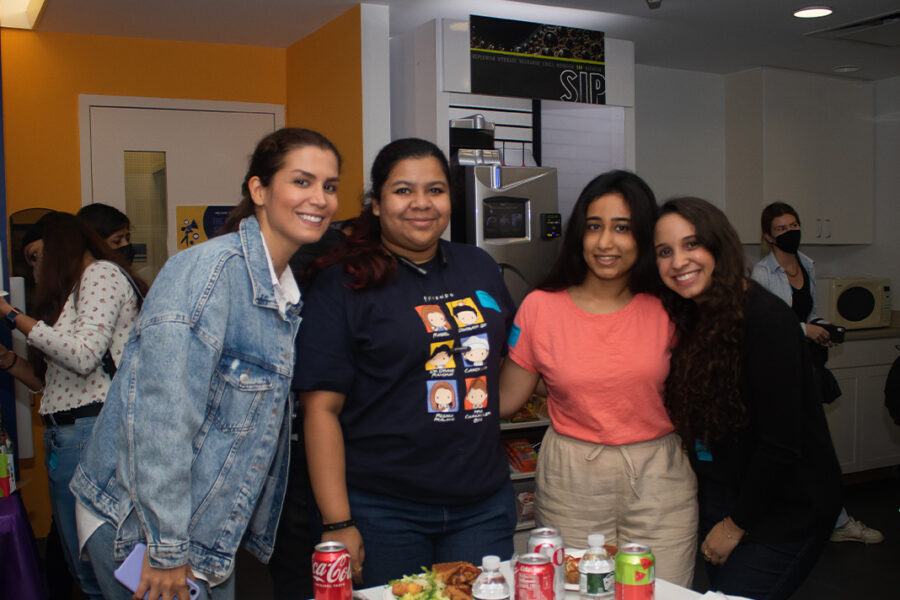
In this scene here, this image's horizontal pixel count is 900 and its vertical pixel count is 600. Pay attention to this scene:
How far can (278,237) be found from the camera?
1690 millimetres

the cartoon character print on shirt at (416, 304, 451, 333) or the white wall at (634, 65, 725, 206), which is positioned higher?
the white wall at (634, 65, 725, 206)

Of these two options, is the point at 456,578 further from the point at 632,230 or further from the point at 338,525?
the point at 632,230

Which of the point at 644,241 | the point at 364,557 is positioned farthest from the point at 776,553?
the point at 364,557

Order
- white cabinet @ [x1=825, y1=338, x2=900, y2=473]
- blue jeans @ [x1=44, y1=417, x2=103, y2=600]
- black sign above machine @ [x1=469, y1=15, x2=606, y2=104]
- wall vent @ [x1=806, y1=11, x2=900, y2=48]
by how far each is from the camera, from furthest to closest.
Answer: white cabinet @ [x1=825, y1=338, x2=900, y2=473], wall vent @ [x1=806, y1=11, x2=900, y2=48], black sign above machine @ [x1=469, y1=15, x2=606, y2=104], blue jeans @ [x1=44, y1=417, x2=103, y2=600]

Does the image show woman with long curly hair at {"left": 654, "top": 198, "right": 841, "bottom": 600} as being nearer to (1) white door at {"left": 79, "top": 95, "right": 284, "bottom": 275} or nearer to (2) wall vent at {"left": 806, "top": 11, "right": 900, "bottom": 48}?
(2) wall vent at {"left": 806, "top": 11, "right": 900, "bottom": 48}

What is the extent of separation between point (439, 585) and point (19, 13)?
3.94 metres

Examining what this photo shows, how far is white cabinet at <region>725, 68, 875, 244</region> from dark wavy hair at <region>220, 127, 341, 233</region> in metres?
4.21

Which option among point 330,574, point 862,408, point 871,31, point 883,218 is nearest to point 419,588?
point 330,574

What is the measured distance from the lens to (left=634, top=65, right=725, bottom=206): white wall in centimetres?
529

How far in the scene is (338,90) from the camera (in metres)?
4.16

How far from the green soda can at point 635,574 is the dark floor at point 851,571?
2.38m

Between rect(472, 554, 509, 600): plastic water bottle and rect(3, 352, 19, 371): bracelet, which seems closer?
rect(472, 554, 509, 600): plastic water bottle

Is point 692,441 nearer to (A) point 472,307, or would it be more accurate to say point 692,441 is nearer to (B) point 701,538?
(B) point 701,538

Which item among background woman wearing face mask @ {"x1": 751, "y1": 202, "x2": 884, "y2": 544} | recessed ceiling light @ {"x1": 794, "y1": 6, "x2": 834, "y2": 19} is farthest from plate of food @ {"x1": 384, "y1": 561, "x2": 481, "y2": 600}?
recessed ceiling light @ {"x1": 794, "y1": 6, "x2": 834, "y2": 19}
